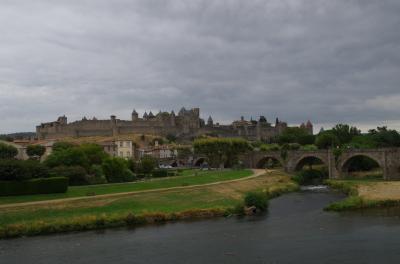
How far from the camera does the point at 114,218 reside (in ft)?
115

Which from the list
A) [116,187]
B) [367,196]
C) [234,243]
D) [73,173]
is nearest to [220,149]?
[73,173]

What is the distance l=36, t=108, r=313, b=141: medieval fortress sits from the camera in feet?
519

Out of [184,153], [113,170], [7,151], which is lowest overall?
[113,170]

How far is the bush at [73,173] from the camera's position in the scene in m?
49.2

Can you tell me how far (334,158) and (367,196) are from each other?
28.4 metres

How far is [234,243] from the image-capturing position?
94.7 feet

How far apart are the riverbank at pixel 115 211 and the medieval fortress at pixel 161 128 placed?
113660 millimetres

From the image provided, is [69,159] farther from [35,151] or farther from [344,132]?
[344,132]

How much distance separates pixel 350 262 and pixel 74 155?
37.9 m

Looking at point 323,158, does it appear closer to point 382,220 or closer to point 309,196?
point 309,196

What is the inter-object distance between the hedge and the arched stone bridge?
4076cm

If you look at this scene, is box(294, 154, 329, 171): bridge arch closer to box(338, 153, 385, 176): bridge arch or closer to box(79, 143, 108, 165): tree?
box(338, 153, 385, 176): bridge arch

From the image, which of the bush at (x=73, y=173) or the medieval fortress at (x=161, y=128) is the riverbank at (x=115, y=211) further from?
the medieval fortress at (x=161, y=128)

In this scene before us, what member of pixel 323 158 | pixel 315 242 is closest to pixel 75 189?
pixel 315 242
